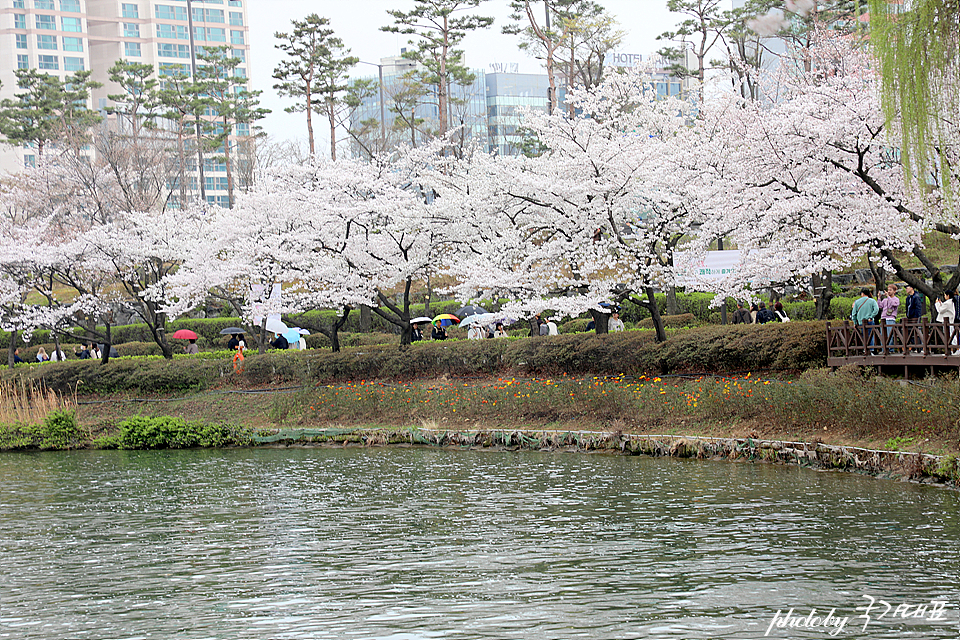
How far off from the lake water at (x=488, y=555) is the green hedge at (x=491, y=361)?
4667 millimetres

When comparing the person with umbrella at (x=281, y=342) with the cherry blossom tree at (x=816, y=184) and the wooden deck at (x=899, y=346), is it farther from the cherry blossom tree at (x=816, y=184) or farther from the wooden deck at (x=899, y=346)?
the wooden deck at (x=899, y=346)

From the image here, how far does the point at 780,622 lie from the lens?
24.0 ft

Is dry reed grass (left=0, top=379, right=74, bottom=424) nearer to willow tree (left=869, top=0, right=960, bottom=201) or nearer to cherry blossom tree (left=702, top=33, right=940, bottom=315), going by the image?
cherry blossom tree (left=702, top=33, right=940, bottom=315)

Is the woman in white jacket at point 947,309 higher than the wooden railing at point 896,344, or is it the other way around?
the woman in white jacket at point 947,309

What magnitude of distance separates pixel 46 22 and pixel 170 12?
1333cm

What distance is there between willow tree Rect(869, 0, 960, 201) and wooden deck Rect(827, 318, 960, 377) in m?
8.27

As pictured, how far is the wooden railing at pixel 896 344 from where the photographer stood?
52.0 ft

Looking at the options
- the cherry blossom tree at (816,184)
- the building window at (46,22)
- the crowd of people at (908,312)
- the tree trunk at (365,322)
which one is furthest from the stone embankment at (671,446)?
the building window at (46,22)

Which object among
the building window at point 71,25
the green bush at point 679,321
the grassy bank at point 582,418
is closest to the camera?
the grassy bank at point 582,418

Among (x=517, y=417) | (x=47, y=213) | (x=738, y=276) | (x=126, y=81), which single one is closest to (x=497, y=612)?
(x=517, y=417)

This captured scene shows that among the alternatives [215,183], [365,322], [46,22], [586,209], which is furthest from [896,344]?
[46,22]

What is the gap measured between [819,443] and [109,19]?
10197 cm

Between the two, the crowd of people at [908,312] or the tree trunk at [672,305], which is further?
the tree trunk at [672,305]

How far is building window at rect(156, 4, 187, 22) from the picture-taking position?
101m
